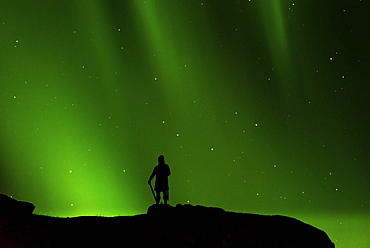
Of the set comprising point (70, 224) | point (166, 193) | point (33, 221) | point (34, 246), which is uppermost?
point (166, 193)

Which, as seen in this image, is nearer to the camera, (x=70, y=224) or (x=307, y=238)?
(x=70, y=224)

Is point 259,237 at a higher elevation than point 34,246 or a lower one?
higher

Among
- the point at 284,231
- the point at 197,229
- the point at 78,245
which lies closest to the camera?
the point at 78,245

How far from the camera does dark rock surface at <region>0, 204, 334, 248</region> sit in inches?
294

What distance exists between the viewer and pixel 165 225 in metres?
7.88

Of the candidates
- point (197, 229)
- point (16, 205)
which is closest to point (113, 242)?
point (197, 229)

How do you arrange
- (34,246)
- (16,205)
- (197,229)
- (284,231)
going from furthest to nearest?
(284,231) < (197,229) < (16,205) < (34,246)

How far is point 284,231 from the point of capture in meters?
8.70

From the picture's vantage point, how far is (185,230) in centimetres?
776

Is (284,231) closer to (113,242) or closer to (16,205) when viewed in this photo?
(113,242)

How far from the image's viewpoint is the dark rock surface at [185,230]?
24.5ft

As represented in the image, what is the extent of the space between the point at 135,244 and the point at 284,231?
305 cm

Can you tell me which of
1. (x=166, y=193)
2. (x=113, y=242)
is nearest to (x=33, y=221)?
(x=113, y=242)

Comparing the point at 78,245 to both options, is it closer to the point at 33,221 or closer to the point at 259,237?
the point at 33,221
